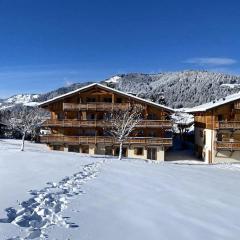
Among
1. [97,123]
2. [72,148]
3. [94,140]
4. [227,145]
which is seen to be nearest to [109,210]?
[94,140]

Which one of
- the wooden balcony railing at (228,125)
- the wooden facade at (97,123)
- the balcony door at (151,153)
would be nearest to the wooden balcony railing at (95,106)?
the wooden facade at (97,123)

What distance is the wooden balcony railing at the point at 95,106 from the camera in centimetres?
4962

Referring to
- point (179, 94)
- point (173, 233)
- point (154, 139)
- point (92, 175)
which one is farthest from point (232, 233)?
point (179, 94)

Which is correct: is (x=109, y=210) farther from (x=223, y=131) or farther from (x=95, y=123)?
(x=223, y=131)

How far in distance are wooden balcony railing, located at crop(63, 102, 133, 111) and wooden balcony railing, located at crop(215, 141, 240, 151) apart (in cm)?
1181

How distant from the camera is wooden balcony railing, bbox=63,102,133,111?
163ft

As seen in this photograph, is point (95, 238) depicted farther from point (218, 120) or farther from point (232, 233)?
point (218, 120)

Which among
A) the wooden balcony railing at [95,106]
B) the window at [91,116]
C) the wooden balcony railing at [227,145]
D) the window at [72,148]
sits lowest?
the window at [72,148]

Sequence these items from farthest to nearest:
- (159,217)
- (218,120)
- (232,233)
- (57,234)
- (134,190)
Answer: (218,120)
(134,190)
(159,217)
(232,233)
(57,234)

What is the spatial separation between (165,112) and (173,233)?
40636 millimetres

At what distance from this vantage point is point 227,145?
47.5 m

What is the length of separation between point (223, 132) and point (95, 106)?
15909mm

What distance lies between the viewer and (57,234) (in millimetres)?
8898

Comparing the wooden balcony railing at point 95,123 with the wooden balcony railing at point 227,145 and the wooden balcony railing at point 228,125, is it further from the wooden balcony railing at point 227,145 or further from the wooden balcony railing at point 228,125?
the wooden balcony railing at point 227,145
